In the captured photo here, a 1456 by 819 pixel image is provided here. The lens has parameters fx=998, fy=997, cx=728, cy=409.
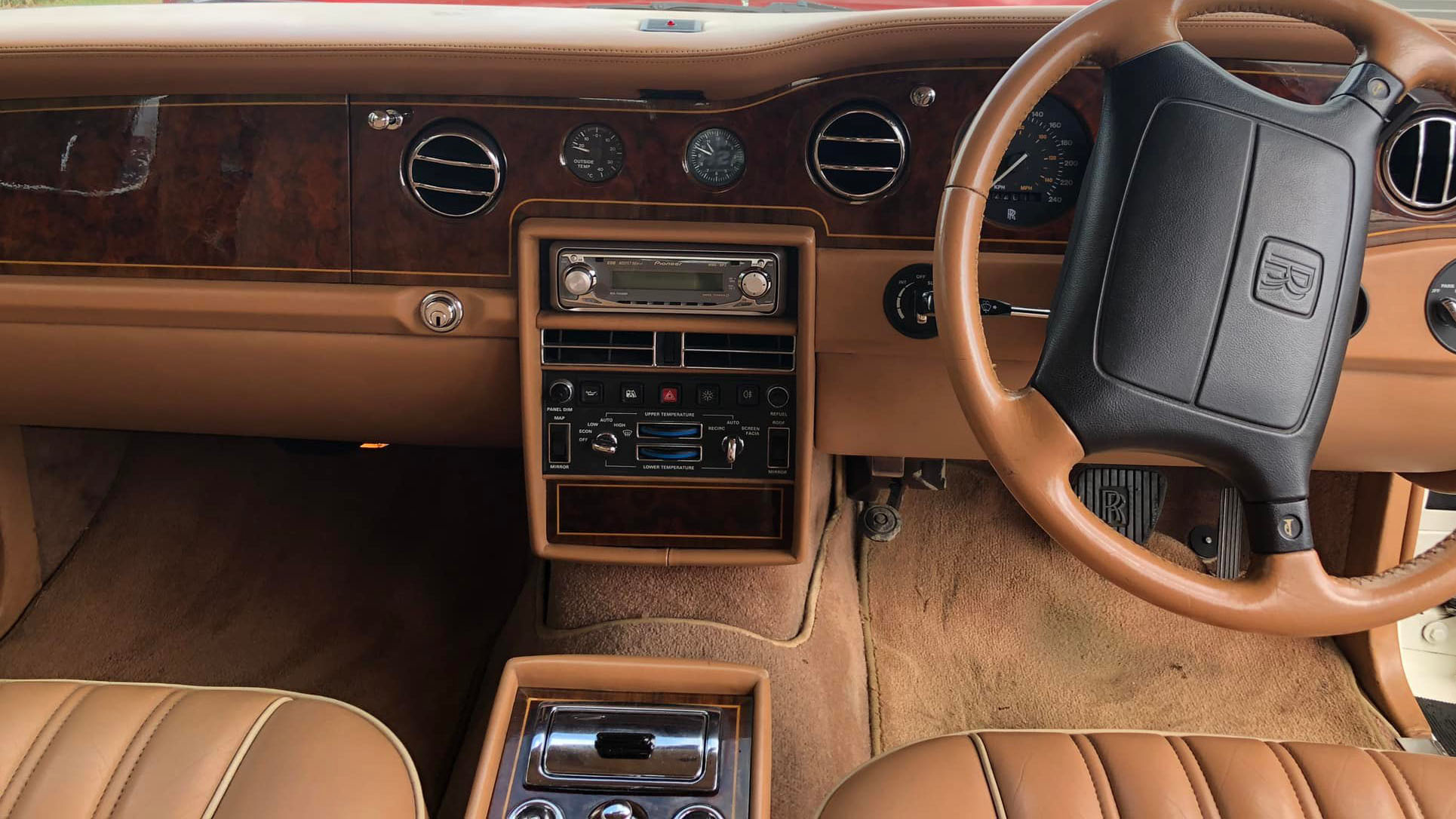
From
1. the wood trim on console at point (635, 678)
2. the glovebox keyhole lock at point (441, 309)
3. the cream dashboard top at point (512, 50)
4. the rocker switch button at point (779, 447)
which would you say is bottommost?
the wood trim on console at point (635, 678)

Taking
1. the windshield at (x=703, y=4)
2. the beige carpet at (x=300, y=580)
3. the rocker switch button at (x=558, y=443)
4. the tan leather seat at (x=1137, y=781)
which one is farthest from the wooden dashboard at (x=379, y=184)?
the beige carpet at (x=300, y=580)

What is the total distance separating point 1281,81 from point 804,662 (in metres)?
1.06

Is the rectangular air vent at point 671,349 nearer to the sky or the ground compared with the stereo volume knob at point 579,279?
nearer to the ground

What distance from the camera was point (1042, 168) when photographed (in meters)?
1.29

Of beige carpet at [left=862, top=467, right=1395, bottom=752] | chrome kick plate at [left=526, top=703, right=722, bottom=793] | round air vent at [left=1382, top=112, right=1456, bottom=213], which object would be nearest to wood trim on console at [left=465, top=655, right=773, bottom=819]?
chrome kick plate at [left=526, top=703, right=722, bottom=793]

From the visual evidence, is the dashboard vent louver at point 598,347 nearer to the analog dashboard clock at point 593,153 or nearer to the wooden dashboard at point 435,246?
the wooden dashboard at point 435,246

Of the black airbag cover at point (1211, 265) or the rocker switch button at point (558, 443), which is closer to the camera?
the black airbag cover at point (1211, 265)

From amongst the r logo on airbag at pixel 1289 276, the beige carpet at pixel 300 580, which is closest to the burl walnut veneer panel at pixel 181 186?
the beige carpet at pixel 300 580

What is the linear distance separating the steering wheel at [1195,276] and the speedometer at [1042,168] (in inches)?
9.9

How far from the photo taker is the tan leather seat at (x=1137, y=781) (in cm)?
102

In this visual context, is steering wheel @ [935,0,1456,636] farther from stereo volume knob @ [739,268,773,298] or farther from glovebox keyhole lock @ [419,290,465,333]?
glovebox keyhole lock @ [419,290,465,333]

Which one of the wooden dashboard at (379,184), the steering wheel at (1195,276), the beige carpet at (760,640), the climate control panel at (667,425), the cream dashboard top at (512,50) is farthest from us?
the beige carpet at (760,640)

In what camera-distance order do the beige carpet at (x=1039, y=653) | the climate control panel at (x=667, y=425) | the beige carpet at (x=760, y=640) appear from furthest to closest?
the beige carpet at (x=1039, y=653), the beige carpet at (x=760, y=640), the climate control panel at (x=667, y=425)

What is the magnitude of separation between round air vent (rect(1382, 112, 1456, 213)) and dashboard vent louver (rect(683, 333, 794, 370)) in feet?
2.58
